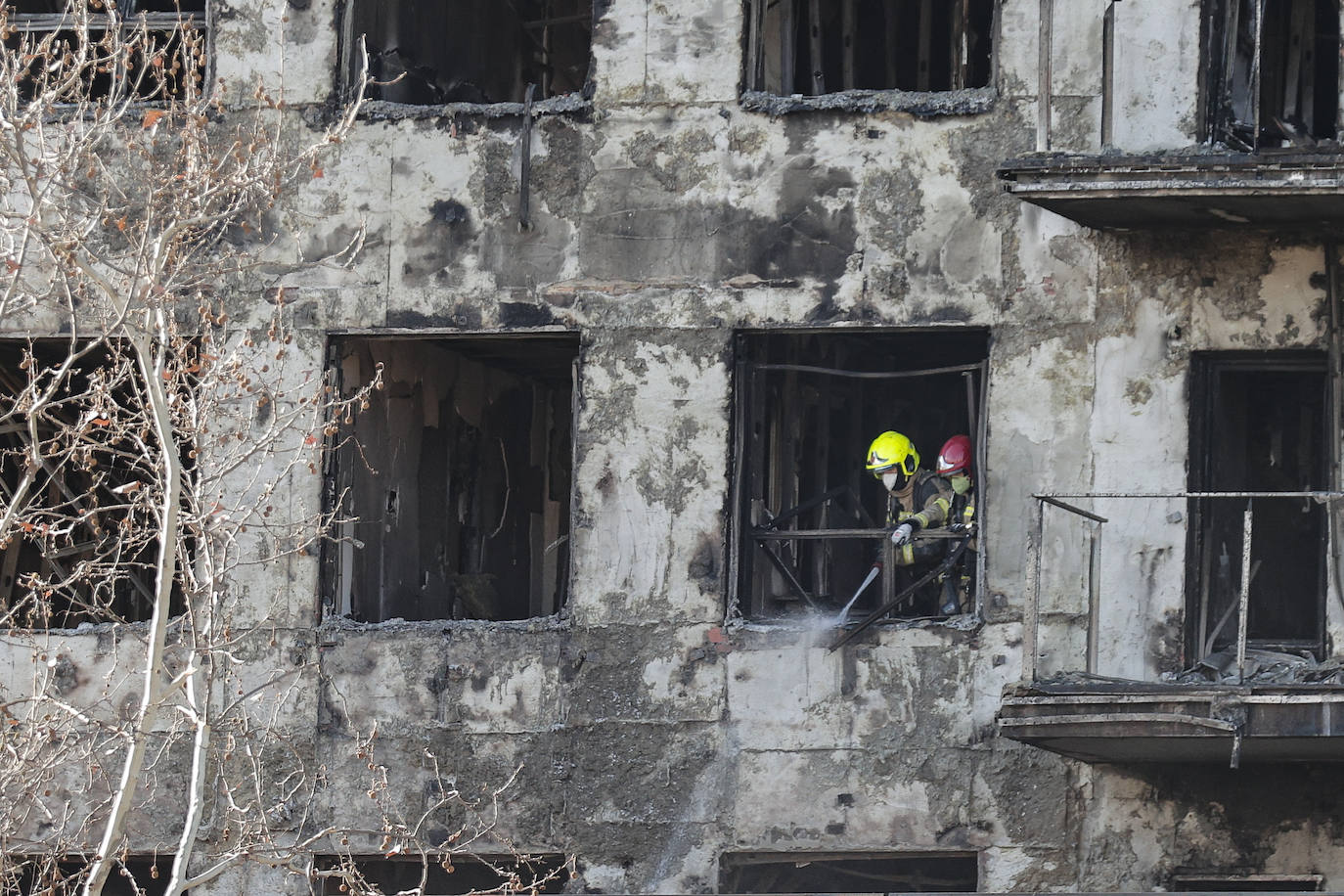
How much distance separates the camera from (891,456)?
14.0 meters

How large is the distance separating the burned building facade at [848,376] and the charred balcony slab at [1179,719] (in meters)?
0.38

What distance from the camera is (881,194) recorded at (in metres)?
13.6

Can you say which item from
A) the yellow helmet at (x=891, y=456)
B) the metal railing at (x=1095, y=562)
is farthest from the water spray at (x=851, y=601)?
the metal railing at (x=1095, y=562)

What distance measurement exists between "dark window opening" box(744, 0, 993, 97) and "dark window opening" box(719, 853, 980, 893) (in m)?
4.93

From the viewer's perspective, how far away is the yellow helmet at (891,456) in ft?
46.0

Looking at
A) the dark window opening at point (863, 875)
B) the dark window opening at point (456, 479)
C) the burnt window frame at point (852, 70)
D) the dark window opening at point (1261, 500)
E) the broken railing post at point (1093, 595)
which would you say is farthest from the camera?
the dark window opening at point (456, 479)

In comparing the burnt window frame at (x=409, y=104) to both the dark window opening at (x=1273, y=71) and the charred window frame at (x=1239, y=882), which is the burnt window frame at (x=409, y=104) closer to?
the dark window opening at (x=1273, y=71)

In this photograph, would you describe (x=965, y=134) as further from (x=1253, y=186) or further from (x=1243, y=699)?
(x=1243, y=699)

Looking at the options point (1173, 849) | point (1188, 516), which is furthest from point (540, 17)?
point (1173, 849)

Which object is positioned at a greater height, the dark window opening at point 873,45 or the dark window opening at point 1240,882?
Result: the dark window opening at point 873,45

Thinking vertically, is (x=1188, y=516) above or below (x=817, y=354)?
below

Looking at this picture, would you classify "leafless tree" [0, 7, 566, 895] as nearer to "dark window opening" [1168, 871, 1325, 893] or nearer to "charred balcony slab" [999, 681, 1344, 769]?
"charred balcony slab" [999, 681, 1344, 769]

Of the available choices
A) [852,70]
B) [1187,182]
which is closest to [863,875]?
[1187,182]

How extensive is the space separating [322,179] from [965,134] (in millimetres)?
4027
